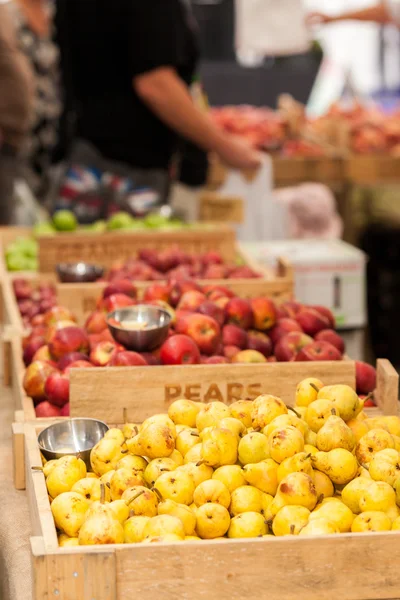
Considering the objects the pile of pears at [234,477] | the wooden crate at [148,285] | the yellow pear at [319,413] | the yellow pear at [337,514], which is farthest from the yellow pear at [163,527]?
the wooden crate at [148,285]

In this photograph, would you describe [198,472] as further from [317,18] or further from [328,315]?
[317,18]

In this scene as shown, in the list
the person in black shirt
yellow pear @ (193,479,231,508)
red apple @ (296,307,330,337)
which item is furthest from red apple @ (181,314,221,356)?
the person in black shirt

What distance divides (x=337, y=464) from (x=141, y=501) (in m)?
0.33

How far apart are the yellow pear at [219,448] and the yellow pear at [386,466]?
23 cm

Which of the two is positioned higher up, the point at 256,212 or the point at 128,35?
the point at 128,35

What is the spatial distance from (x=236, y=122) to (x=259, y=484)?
5.32m

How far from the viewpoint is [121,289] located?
2691 mm

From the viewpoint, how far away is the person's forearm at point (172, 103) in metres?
4.12

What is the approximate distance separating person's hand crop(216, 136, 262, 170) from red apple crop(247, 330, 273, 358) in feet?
7.61

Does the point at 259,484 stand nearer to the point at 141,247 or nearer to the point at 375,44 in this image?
the point at 141,247

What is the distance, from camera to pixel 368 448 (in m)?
1.64

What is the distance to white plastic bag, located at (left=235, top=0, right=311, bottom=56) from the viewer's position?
24.3 ft

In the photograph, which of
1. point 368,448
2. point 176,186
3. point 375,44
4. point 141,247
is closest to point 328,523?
point 368,448

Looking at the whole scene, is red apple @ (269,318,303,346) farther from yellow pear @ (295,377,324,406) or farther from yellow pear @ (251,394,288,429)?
yellow pear @ (251,394,288,429)
